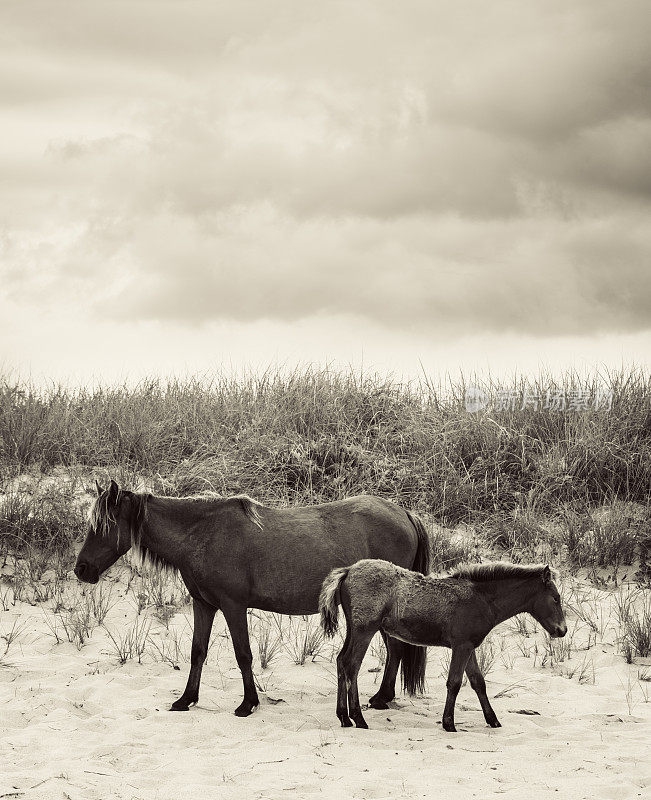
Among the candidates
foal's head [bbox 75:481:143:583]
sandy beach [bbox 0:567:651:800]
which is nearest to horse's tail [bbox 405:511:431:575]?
sandy beach [bbox 0:567:651:800]

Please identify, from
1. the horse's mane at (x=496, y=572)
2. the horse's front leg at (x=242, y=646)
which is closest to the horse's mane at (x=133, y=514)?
the horse's front leg at (x=242, y=646)

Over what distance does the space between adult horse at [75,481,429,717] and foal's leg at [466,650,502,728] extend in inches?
29.2

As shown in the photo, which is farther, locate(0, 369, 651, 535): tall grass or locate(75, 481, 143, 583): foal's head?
locate(0, 369, 651, 535): tall grass

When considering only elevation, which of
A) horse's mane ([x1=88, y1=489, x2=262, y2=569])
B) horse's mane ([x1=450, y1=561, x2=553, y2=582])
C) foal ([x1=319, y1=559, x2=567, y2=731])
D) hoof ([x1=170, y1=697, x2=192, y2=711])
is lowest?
Answer: hoof ([x1=170, y1=697, x2=192, y2=711])

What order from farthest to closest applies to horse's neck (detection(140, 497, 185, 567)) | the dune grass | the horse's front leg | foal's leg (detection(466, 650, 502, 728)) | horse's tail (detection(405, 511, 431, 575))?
the dune grass < horse's tail (detection(405, 511, 431, 575)) < horse's neck (detection(140, 497, 185, 567)) < the horse's front leg < foal's leg (detection(466, 650, 502, 728))

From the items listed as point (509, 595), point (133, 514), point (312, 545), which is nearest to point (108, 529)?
point (133, 514)

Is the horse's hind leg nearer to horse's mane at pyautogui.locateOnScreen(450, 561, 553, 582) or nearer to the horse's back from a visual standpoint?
the horse's back

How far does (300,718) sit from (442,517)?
5.52m

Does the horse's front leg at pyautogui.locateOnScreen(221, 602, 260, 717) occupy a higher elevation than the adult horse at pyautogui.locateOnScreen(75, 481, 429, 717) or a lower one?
lower

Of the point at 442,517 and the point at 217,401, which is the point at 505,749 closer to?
the point at 442,517

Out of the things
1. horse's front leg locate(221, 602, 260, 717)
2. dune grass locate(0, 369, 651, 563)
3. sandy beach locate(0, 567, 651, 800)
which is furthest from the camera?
dune grass locate(0, 369, 651, 563)

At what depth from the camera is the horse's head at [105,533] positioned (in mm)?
7387

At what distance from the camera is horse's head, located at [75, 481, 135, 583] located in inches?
291

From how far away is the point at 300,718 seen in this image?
7262mm
